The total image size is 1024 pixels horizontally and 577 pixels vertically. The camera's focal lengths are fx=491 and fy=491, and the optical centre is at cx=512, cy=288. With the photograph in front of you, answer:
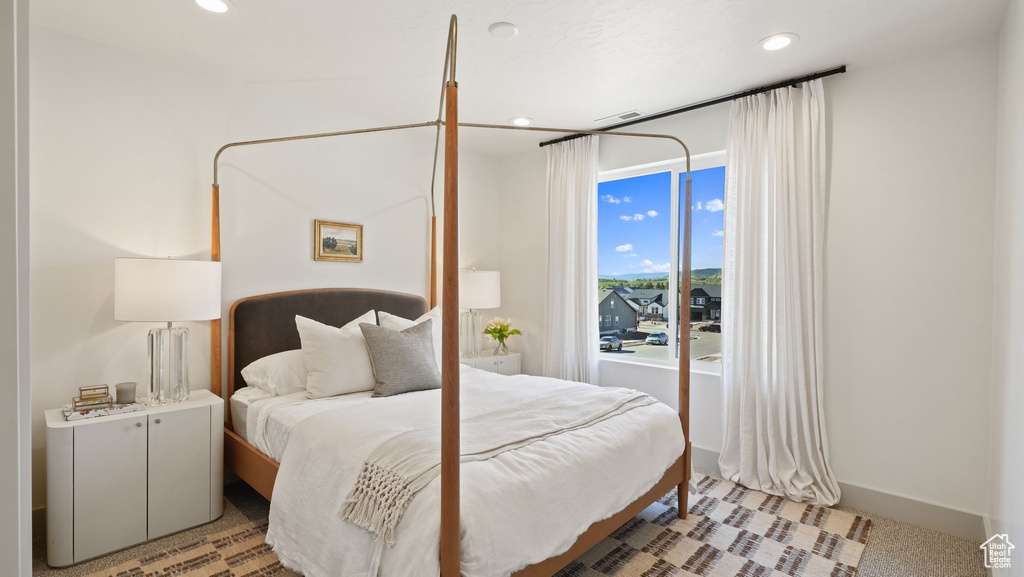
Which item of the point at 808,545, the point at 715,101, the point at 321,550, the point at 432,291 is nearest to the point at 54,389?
the point at 321,550

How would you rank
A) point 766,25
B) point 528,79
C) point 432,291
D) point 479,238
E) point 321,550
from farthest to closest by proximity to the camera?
point 479,238 < point 432,291 < point 528,79 < point 766,25 < point 321,550

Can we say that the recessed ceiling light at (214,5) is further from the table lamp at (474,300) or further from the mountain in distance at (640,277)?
the mountain in distance at (640,277)

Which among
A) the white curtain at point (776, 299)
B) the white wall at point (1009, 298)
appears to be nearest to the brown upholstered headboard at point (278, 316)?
the white curtain at point (776, 299)

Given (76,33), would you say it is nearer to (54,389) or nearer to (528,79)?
(54,389)

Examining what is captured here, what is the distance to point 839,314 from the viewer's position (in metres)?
3.00

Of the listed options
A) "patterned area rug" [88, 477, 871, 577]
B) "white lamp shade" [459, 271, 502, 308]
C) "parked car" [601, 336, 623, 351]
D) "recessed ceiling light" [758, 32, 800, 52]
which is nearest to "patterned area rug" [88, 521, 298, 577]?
"patterned area rug" [88, 477, 871, 577]

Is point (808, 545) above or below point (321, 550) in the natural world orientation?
below

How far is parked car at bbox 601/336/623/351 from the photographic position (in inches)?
171

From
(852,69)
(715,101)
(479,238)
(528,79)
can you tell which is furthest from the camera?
(479,238)

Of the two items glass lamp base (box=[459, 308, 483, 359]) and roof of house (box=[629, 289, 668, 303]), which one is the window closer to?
roof of house (box=[629, 289, 668, 303])

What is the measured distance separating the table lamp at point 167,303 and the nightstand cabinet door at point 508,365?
2.38 meters

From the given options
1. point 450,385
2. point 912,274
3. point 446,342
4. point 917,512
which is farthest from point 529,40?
point 917,512

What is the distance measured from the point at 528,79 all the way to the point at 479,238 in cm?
198

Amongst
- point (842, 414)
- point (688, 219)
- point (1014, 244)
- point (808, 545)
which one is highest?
point (688, 219)
